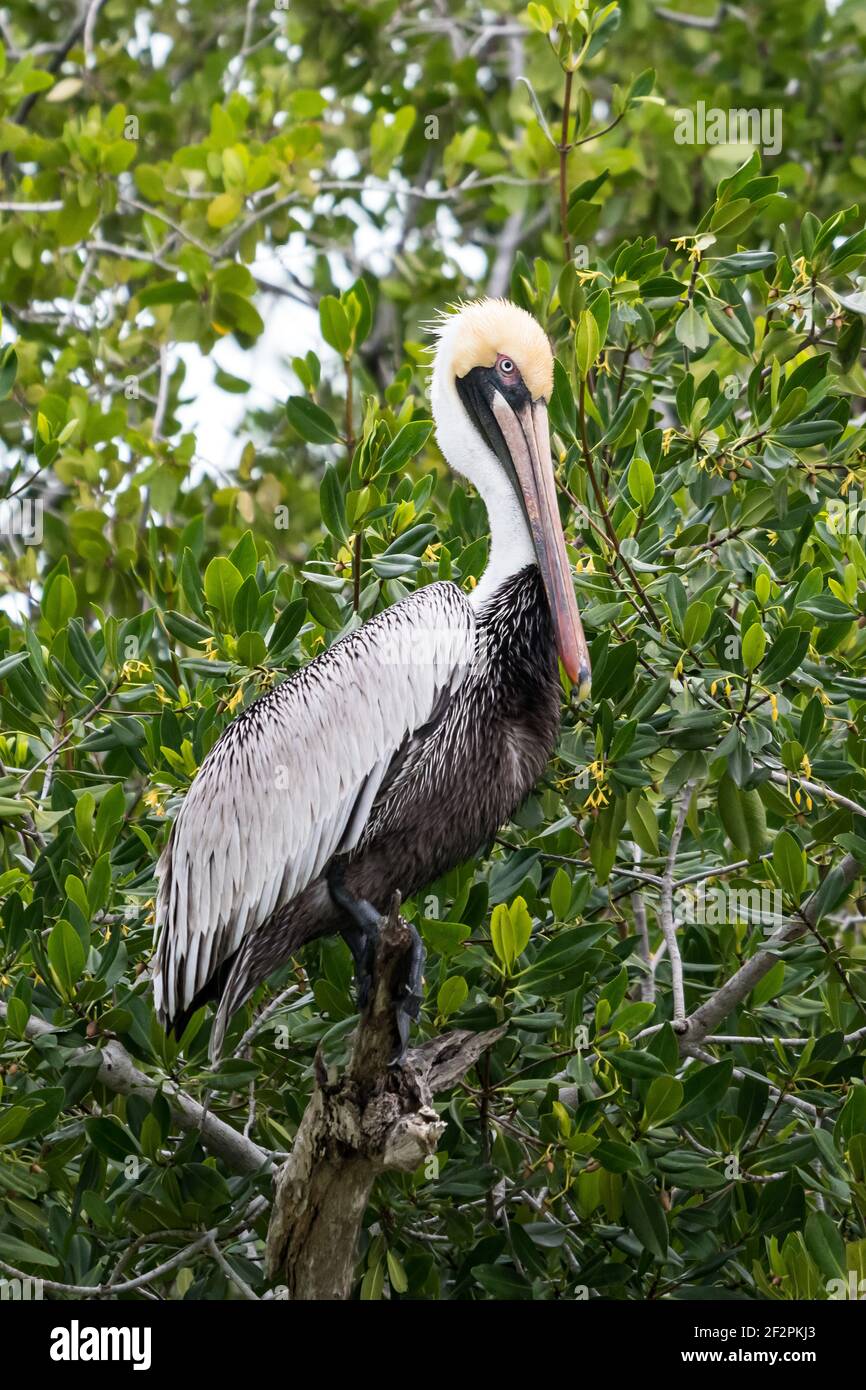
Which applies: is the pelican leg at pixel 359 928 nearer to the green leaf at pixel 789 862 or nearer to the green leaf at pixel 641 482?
the green leaf at pixel 789 862

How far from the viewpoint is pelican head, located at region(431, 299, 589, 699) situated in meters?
4.29

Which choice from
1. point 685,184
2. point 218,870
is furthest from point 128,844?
point 685,184

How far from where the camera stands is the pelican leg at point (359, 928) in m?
3.89

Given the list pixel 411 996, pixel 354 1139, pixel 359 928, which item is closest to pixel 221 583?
pixel 359 928

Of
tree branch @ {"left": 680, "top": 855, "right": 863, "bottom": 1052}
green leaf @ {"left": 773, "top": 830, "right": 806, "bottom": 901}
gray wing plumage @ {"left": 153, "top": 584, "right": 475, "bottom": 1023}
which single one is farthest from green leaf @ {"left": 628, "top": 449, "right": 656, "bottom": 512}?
tree branch @ {"left": 680, "top": 855, "right": 863, "bottom": 1052}

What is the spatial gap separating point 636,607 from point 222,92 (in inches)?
195

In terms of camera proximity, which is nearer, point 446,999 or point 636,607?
point 446,999

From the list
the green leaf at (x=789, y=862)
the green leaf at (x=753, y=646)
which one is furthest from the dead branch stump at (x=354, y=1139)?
the green leaf at (x=753, y=646)

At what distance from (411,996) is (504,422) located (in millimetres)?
1717

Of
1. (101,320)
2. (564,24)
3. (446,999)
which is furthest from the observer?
(101,320)

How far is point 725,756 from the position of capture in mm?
3785

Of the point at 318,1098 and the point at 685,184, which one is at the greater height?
Result: the point at 685,184

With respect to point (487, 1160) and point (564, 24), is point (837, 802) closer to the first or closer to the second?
point (487, 1160)

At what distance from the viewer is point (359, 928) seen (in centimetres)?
397
